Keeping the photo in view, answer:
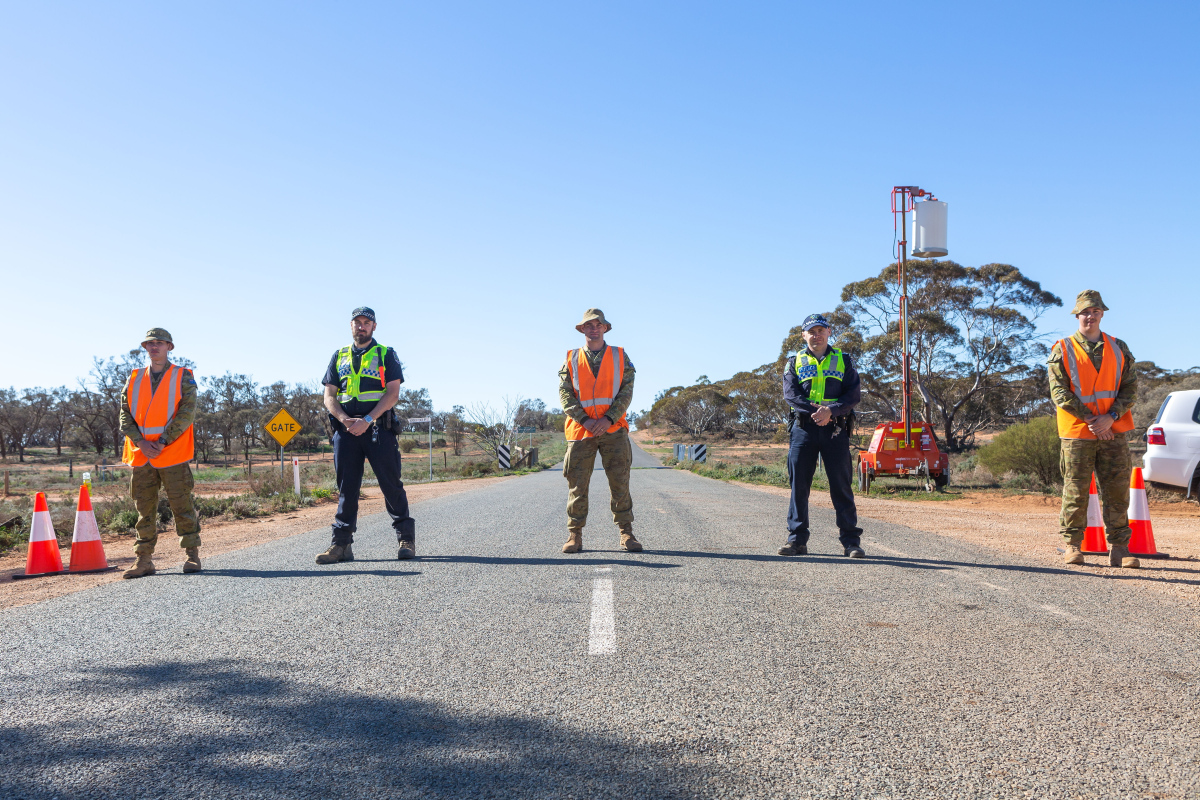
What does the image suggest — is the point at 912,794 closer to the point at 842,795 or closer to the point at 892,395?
the point at 842,795

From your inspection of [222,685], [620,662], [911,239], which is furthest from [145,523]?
[911,239]

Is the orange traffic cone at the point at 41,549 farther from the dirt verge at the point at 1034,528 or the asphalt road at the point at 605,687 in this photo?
the dirt verge at the point at 1034,528

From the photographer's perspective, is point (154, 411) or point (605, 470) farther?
point (605, 470)

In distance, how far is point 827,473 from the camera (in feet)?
22.0

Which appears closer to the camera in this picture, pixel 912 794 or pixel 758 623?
pixel 912 794

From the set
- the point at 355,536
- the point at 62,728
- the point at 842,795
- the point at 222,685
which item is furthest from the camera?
the point at 355,536

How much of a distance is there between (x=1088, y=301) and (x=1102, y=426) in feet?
3.25

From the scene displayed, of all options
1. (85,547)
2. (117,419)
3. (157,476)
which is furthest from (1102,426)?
(117,419)

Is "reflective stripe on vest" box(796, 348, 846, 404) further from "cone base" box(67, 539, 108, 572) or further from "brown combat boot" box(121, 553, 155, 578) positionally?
"cone base" box(67, 539, 108, 572)

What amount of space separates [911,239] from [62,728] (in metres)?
15.4

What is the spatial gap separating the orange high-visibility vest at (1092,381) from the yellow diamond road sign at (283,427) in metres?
14.7

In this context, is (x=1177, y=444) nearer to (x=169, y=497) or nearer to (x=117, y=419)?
(x=169, y=497)

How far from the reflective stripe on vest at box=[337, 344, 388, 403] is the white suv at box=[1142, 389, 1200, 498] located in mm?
9484

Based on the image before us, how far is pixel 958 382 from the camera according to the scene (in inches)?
1535
